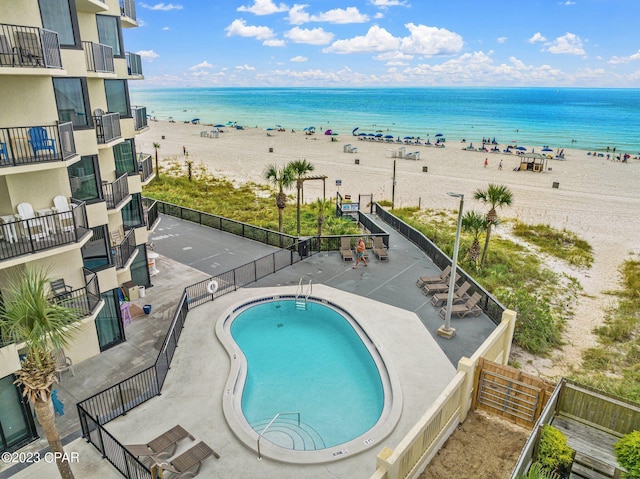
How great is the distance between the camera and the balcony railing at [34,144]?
12414mm

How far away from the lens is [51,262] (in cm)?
1434

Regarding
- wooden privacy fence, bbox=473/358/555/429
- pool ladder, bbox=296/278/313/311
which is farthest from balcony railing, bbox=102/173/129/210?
wooden privacy fence, bbox=473/358/555/429

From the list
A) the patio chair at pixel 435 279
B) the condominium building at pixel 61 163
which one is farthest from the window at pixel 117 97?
the patio chair at pixel 435 279

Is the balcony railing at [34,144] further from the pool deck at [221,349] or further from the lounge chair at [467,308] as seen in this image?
the lounge chair at [467,308]

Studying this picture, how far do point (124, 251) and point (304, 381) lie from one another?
943 centimetres

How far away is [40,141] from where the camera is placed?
1299 cm

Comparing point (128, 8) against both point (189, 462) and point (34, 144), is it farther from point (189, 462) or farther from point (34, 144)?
point (189, 462)

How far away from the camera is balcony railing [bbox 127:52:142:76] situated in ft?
64.7

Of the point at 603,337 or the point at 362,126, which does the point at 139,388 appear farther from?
the point at 362,126

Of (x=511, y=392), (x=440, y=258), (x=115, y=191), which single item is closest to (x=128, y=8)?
(x=115, y=191)

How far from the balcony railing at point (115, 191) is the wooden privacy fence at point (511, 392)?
14908 millimetres

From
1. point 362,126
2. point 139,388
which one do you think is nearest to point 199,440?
point 139,388

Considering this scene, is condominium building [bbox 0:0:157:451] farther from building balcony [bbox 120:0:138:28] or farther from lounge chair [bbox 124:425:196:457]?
lounge chair [bbox 124:425:196:457]

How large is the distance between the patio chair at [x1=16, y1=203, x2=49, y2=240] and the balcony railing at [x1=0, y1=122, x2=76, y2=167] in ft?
4.79
